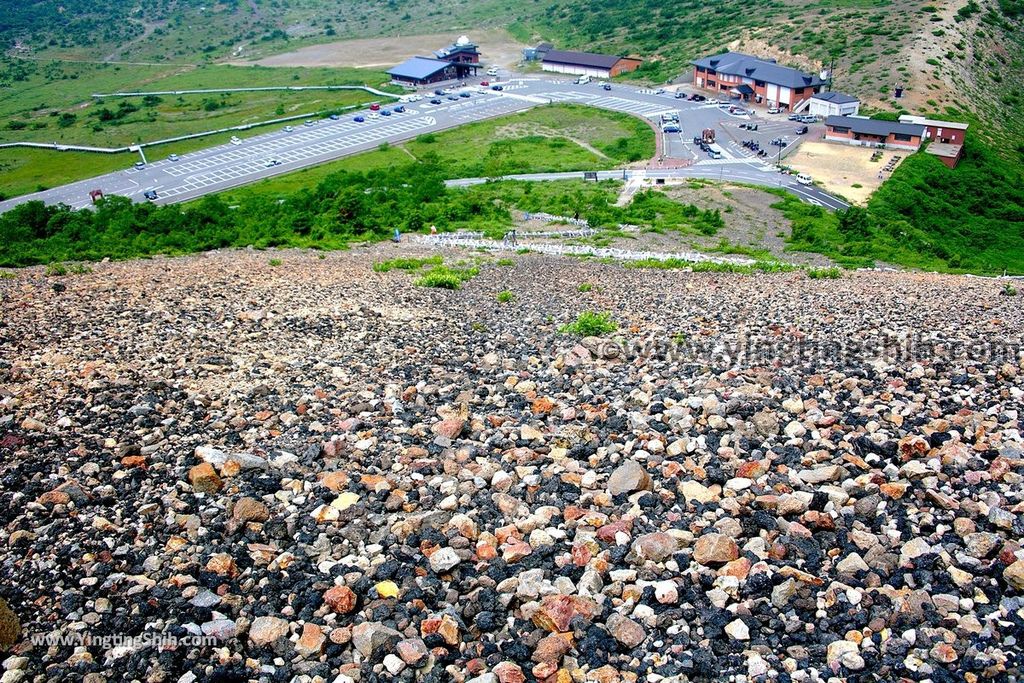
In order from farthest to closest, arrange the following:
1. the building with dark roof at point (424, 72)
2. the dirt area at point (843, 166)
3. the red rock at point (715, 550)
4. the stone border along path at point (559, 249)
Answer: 1. the building with dark roof at point (424, 72)
2. the dirt area at point (843, 166)
3. the stone border along path at point (559, 249)
4. the red rock at point (715, 550)

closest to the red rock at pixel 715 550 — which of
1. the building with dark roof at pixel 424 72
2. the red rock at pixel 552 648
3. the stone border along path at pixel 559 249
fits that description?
the red rock at pixel 552 648

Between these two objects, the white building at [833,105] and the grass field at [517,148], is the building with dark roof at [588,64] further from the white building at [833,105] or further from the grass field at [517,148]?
the white building at [833,105]

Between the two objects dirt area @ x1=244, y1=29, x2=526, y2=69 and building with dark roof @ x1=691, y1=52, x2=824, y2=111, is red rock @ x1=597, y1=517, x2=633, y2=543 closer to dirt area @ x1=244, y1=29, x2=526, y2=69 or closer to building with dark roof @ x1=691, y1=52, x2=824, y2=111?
building with dark roof @ x1=691, y1=52, x2=824, y2=111

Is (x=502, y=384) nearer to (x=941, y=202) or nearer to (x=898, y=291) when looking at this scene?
(x=898, y=291)

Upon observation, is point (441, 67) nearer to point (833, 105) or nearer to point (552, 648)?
point (833, 105)

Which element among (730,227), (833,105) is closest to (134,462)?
(730,227)

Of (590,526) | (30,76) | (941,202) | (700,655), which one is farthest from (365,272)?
(30,76)
